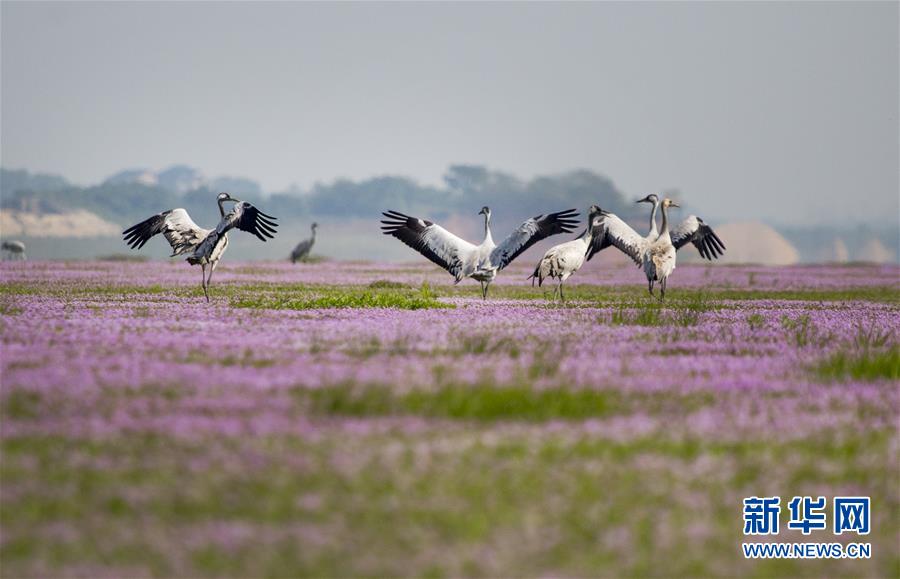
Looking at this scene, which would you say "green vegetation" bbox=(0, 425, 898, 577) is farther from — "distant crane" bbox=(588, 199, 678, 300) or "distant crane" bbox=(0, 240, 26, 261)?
"distant crane" bbox=(0, 240, 26, 261)

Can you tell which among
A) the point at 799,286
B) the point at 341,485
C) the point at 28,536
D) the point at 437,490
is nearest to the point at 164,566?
the point at 28,536

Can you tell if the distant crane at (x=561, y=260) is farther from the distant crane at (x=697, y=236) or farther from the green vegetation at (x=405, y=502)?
the green vegetation at (x=405, y=502)

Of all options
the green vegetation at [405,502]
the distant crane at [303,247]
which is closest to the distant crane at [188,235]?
the green vegetation at [405,502]

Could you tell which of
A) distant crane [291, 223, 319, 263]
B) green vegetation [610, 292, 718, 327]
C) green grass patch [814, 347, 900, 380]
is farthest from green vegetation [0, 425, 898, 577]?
distant crane [291, 223, 319, 263]

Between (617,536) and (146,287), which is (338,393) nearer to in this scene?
(617,536)

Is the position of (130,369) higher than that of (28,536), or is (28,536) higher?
(130,369)

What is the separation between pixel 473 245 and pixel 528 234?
4.33 ft

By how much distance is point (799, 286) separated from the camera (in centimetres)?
3650

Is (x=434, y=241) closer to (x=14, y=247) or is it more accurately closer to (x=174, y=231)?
(x=174, y=231)

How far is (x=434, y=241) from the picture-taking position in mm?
23344

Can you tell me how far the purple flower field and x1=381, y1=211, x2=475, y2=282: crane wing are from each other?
8.25 metres

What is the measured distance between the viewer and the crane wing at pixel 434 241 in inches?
906

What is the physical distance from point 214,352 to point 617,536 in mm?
7523

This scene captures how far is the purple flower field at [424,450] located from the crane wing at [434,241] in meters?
8.25
